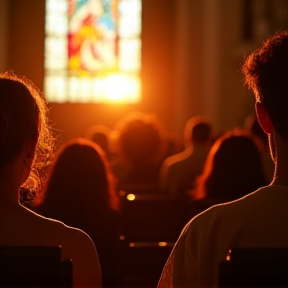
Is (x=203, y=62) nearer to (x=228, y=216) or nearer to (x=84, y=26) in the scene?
(x=84, y=26)

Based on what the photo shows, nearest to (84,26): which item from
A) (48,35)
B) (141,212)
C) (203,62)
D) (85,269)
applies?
(48,35)

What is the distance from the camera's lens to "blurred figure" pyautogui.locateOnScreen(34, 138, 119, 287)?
4379 millimetres

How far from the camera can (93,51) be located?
26.5 metres

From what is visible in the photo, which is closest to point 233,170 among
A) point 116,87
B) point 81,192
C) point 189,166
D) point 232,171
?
point 232,171

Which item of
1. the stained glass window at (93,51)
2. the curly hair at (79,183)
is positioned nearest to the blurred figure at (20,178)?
the curly hair at (79,183)

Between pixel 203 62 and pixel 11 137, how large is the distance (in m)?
19.5

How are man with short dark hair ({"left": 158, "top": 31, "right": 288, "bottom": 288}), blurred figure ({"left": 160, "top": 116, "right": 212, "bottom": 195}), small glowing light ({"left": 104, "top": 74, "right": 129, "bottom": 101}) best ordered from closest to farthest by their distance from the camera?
man with short dark hair ({"left": 158, "top": 31, "right": 288, "bottom": 288}) → blurred figure ({"left": 160, "top": 116, "right": 212, "bottom": 195}) → small glowing light ({"left": 104, "top": 74, "right": 129, "bottom": 101})

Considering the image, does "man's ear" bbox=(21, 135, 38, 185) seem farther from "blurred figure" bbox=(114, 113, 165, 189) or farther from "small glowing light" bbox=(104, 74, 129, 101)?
"small glowing light" bbox=(104, 74, 129, 101)

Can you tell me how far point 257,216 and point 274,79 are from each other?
0.26 m

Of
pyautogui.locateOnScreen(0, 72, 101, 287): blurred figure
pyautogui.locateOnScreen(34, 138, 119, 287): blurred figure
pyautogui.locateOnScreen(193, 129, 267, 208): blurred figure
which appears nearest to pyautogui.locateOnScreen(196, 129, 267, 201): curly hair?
pyautogui.locateOnScreen(193, 129, 267, 208): blurred figure

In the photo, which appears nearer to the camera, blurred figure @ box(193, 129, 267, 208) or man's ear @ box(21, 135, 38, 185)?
man's ear @ box(21, 135, 38, 185)

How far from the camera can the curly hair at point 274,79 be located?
180cm

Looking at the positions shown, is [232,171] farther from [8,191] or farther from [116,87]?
[116,87]

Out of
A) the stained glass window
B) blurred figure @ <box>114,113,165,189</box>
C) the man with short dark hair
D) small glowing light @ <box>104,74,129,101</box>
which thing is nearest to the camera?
the man with short dark hair
